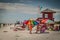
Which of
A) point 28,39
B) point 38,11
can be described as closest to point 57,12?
point 38,11

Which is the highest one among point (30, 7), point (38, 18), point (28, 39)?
point (30, 7)

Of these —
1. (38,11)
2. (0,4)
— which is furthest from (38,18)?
(0,4)

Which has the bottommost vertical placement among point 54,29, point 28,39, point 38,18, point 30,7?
point 28,39

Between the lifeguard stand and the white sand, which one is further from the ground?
the lifeguard stand

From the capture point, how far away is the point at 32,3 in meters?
2.04

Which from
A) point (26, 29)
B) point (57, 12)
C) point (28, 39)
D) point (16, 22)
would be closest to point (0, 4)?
point (16, 22)

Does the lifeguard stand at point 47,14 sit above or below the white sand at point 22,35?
above

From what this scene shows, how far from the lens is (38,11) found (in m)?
2.04

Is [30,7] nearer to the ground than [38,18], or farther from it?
farther from it

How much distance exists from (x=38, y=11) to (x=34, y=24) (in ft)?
0.68

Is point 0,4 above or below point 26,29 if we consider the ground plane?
above

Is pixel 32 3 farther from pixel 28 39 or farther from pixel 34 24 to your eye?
pixel 28 39

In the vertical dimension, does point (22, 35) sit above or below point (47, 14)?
below

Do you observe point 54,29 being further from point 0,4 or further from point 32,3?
point 0,4
